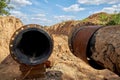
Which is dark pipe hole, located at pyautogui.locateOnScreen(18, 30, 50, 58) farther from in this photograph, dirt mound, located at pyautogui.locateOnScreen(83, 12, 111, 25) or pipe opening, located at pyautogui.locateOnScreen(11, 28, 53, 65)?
dirt mound, located at pyautogui.locateOnScreen(83, 12, 111, 25)

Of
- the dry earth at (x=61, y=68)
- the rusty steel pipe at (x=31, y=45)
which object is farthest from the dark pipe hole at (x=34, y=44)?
the dry earth at (x=61, y=68)

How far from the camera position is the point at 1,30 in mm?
12031

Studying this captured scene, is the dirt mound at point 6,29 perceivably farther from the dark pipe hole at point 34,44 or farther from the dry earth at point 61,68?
the dark pipe hole at point 34,44

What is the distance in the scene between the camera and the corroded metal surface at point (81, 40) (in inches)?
109

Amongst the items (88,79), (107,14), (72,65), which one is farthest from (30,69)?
(107,14)

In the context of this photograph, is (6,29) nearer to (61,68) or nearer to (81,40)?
(61,68)

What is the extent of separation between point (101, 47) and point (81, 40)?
573mm

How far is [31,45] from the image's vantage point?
709cm

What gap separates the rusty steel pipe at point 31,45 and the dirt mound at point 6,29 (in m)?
4.35

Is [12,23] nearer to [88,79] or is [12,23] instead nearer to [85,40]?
[88,79]

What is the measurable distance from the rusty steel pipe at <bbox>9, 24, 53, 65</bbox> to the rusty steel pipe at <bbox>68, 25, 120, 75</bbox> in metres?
3.44

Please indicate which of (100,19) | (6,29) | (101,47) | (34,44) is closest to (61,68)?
(34,44)

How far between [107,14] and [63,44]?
7.22 m

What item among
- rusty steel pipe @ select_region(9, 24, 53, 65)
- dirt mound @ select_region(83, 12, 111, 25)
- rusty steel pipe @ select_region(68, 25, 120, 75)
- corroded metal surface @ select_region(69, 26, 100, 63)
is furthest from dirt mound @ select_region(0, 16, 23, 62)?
rusty steel pipe @ select_region(68, 25, 120, 75)
